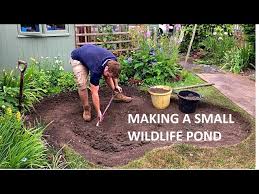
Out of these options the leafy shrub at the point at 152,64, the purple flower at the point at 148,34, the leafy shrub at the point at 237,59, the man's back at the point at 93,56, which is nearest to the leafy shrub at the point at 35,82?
the man's back at the point at 93,56

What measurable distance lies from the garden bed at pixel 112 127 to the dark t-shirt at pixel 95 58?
13 centimetres

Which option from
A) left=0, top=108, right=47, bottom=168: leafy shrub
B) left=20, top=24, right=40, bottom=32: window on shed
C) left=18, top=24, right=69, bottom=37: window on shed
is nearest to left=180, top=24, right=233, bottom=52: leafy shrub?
left=18, top=24, right=69, bottom=37: window on shed

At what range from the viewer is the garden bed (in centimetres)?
387

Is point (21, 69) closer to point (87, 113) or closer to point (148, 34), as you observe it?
point (87, 113)

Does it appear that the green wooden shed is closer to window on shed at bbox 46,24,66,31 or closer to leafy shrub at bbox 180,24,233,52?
window on shed at bbox 46,24,66,31

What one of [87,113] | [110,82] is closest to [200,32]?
[110,82]

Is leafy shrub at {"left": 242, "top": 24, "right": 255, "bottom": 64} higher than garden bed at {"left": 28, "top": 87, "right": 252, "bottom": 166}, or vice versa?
leafy shrub at {"left": 242, "top": 24, "right": 255, "bottom": 64}

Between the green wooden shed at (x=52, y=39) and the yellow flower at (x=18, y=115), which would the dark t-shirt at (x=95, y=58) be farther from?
the yellow flower at (x=18, y=115)

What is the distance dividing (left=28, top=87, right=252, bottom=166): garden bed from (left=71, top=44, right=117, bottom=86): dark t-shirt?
13 centimetres

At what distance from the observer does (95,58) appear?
3.87 meters

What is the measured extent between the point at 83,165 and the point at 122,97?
55 cm

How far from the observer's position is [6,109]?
387 centimetres
